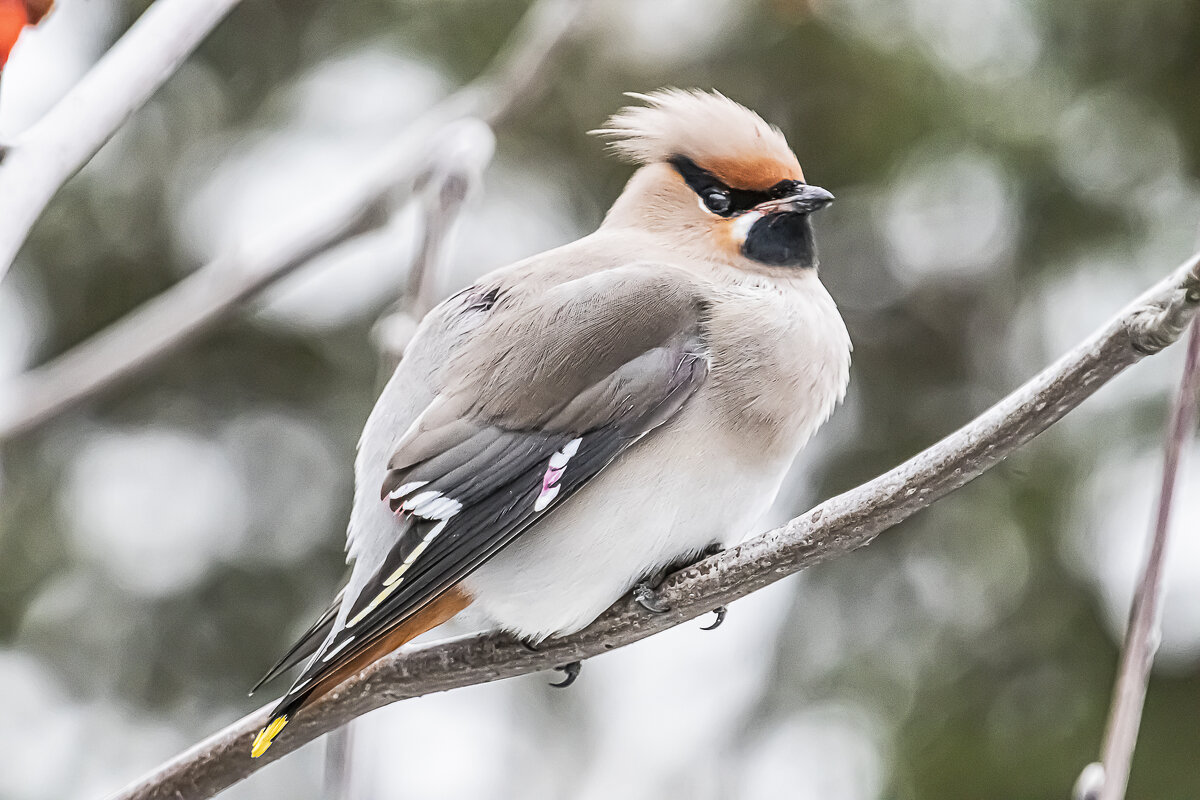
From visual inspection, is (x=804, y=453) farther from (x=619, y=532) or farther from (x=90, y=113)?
(x=90, y=113)

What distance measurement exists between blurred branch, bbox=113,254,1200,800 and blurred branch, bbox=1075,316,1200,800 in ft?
A: 0.31

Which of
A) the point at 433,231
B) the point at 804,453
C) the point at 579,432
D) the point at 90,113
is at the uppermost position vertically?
the point at 90,113

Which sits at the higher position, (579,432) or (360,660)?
(579,432)

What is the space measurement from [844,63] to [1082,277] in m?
0.93

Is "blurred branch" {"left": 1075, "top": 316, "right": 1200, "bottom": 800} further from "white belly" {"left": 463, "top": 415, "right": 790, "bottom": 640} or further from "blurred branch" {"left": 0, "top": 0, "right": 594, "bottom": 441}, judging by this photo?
"blurred branch" {"left": 0, "top": 0, "right": 594, "bottom": 441}

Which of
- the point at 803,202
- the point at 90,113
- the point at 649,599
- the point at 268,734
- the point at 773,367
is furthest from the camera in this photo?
the point at 803,202

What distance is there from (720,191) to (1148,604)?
1.24 metres

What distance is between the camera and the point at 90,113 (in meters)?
1.56

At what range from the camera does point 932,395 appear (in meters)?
4.33

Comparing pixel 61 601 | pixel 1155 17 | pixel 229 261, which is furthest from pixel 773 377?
pixel 61 601

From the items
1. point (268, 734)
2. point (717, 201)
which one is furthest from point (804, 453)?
point (268, 734)

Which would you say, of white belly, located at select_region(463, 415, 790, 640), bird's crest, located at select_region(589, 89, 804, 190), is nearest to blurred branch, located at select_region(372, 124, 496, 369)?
bird's crest, located at select_region(589, 89, 804, 190)

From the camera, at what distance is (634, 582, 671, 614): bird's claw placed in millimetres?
1897

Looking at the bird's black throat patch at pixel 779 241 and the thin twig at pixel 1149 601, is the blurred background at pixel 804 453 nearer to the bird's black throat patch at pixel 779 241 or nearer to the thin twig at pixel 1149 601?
the bird's black throat patch at pixel 779 241
